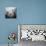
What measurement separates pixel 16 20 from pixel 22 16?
208mm

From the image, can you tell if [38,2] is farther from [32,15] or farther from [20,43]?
[20,43]

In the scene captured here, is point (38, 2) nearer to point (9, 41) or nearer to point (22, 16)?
point (22, 16)

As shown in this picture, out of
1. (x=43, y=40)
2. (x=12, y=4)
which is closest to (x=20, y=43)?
(x=43, y=40)

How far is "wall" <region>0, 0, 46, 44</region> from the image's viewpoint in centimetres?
359

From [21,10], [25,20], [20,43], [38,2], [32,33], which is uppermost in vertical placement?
[38,2]

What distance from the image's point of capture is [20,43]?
3455mm

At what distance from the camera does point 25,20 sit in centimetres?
360

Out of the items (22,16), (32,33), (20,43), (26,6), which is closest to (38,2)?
(26,6)

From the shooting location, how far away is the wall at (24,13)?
3588 millimetres

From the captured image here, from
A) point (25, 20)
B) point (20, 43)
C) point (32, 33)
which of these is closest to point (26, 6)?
point (25, 20)

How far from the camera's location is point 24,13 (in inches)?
142

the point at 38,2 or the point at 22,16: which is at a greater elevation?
the point at 38,2

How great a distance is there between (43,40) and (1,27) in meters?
1.24

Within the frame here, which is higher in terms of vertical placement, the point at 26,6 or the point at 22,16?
the point at 26,6
